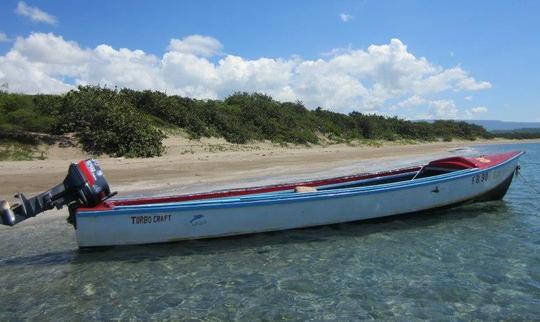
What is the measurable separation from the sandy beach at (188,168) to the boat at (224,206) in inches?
194

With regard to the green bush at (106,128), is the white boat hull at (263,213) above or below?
below

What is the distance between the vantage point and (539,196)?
40.3ft

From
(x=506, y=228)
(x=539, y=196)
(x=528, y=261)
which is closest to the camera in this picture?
(x=528, y=261)

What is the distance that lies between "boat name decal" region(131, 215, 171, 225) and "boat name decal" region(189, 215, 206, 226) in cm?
39

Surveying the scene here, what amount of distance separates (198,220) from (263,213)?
1122mm

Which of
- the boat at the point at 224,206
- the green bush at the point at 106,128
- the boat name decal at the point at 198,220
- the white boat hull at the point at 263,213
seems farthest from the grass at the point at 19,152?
the boat name decal at the point at 198,220

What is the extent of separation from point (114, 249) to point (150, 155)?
11.8m

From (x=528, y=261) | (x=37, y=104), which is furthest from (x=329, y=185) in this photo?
(x=37, y=104)

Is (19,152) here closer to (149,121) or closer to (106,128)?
(106,128)

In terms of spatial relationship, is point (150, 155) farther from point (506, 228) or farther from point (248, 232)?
point (506, 228)

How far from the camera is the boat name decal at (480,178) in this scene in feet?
33.5

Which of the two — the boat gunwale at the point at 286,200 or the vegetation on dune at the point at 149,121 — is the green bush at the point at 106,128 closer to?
the vegetation on dune at the point at 149,121

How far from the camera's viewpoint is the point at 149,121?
21.8 m

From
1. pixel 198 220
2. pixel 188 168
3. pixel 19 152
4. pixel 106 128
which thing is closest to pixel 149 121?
pixel 106 128
